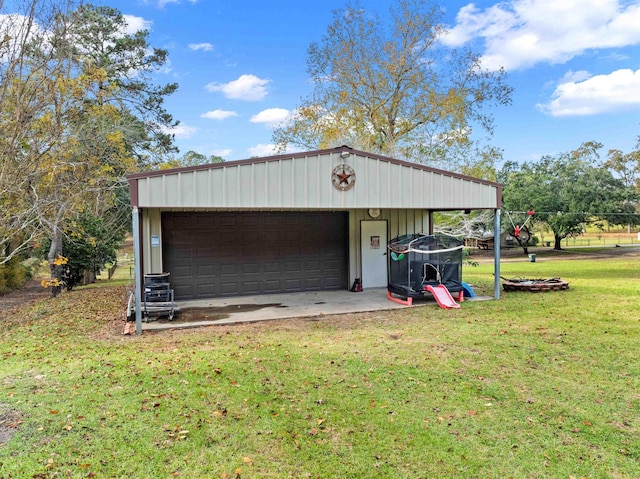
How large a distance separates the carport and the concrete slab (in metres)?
0.56

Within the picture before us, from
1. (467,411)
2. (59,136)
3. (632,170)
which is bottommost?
(467,411)

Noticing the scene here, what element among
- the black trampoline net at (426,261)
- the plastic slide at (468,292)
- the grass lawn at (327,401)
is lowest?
the grass lawn at (327,401)

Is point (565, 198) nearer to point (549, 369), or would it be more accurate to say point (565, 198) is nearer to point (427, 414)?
point (549, 369)

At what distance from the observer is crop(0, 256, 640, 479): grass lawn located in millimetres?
2799

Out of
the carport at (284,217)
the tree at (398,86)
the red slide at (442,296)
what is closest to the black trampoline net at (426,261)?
the red slide at (442,296)

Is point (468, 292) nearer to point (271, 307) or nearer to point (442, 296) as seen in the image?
point (442, 296)

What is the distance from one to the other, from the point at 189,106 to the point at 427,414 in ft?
61.8

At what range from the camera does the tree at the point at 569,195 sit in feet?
87.1

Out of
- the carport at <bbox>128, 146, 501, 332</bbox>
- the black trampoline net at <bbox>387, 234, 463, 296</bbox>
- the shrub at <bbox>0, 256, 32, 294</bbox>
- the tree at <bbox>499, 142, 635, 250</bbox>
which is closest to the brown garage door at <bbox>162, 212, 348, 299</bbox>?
the carport at <bbox>128, 146, 501, 332</bbox>

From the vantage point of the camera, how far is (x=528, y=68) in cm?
2302

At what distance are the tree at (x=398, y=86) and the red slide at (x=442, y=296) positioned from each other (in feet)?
34.5

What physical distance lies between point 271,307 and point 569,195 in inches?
1021

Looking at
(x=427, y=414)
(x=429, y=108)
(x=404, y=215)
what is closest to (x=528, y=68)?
(x=429, y=108)

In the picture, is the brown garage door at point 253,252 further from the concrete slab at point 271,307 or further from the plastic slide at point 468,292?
the plastic slide at point 468,292
